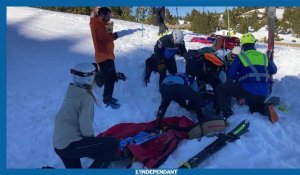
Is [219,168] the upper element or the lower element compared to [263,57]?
lower

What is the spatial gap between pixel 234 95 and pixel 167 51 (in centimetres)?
174

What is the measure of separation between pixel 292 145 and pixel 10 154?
437 centimetres

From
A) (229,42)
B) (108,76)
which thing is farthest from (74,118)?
(229,42)

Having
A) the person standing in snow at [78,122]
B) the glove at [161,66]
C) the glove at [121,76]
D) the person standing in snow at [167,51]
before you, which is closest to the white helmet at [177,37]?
the person standing in snow at [167,51]

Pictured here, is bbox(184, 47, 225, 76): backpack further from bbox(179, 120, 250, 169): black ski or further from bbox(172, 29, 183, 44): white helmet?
bbox(179, 120, 250, 169): black ski

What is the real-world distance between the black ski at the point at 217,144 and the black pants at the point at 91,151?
1.16m

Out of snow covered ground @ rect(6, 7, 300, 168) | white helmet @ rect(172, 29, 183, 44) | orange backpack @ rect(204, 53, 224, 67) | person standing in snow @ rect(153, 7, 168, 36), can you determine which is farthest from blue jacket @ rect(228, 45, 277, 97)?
person standing in snow @ rect(153, 7, 168, 36)

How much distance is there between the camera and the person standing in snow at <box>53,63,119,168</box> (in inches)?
201

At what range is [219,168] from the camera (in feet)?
19.3

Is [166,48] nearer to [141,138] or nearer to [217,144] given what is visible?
[141,138]

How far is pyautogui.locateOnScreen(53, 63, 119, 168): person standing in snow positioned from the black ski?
139cm

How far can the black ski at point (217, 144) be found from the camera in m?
5.98

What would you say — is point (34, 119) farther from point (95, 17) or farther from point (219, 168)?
point (219, 168)

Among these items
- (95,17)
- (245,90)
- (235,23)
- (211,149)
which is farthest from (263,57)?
(235,23)
